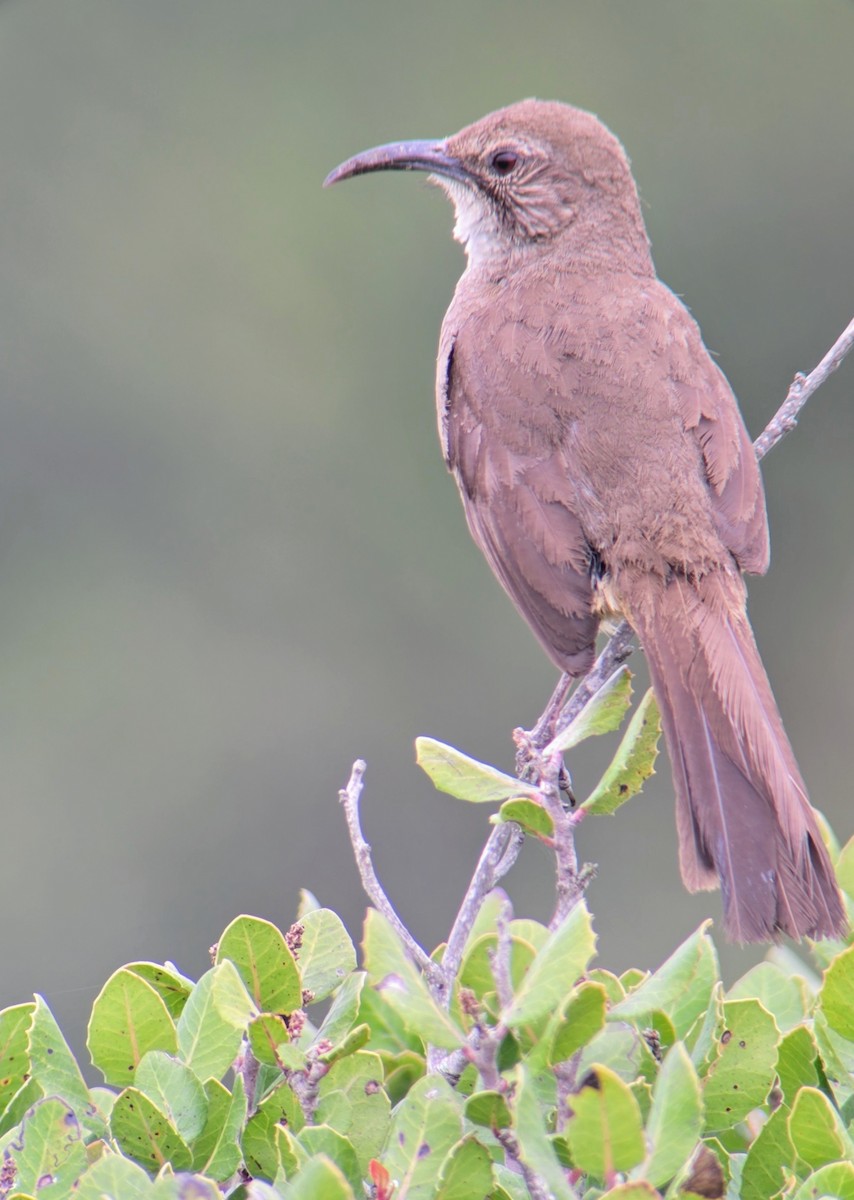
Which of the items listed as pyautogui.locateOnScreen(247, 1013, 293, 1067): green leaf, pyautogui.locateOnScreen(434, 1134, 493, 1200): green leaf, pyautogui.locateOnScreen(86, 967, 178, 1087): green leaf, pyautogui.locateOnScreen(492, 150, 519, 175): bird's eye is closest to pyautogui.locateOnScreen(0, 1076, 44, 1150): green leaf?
pyautogui.locateOnScreen(86, 967, 178, 1087): green leaf

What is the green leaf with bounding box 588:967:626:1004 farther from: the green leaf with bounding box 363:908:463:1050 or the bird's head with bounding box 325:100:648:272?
the bird's head with bounding box 325:100:648:272

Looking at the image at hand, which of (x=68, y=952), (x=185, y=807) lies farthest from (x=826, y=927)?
(x=185, y=807)

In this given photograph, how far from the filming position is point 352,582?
1518cm

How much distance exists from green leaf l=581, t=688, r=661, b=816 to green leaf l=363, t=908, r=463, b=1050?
0.56 metres

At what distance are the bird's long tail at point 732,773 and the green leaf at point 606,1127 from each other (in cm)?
105

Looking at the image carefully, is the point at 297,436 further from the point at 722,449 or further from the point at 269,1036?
the point at 269,1036

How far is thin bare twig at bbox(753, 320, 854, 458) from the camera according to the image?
10.8ft

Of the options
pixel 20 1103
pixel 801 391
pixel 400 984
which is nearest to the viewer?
pixel 400 984

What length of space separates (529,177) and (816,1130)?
10.8ft

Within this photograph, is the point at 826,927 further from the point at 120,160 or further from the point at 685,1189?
the point at 120,160

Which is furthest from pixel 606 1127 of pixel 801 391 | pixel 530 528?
pixel 530 528

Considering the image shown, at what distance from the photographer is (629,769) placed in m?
2.31

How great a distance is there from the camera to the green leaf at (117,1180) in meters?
1.68

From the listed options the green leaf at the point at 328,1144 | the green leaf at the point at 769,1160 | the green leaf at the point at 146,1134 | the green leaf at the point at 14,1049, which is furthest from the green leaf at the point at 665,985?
the green leaf at the point at 14,1049
